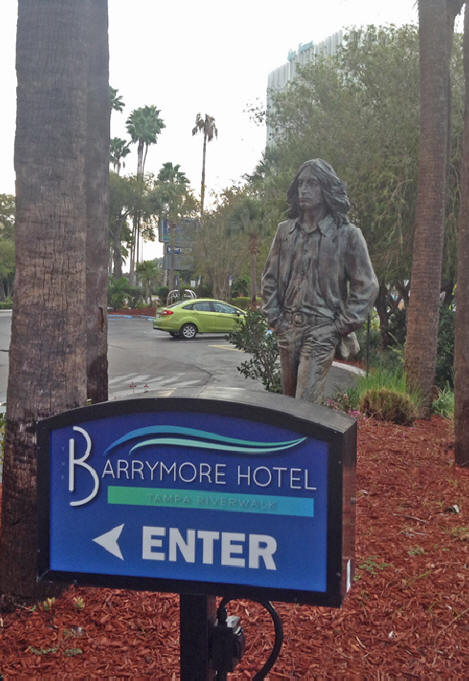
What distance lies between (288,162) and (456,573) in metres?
18.1

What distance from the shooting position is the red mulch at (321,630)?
3.10 metres

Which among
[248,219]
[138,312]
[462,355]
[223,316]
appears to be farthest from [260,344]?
[138,312]

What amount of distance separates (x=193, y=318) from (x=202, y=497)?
2661 centimetres

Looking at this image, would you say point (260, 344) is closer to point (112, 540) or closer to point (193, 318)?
point (112, 540)

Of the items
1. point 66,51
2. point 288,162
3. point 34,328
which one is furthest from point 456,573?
point 288,162

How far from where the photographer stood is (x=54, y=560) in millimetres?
2002

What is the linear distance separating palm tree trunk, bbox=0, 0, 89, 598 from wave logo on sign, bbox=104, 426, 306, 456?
5.84 ft

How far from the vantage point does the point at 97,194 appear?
7590 mm

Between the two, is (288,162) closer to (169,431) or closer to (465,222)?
(465,222)

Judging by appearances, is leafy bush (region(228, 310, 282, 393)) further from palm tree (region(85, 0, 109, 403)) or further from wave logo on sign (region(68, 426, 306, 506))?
wave logo on sign (region(68, 426, 306, 506))

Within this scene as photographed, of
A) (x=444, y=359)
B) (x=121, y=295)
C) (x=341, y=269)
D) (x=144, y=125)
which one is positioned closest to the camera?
(x=341, y=269)

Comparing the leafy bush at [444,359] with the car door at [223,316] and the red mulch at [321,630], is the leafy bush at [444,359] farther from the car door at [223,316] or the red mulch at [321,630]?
the car door at [223,316]

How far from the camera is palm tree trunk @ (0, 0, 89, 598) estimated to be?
11.7 feet

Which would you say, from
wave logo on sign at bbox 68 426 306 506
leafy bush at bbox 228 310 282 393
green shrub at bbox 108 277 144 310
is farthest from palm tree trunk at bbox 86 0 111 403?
green shrub at bbox 108 277 144 310
